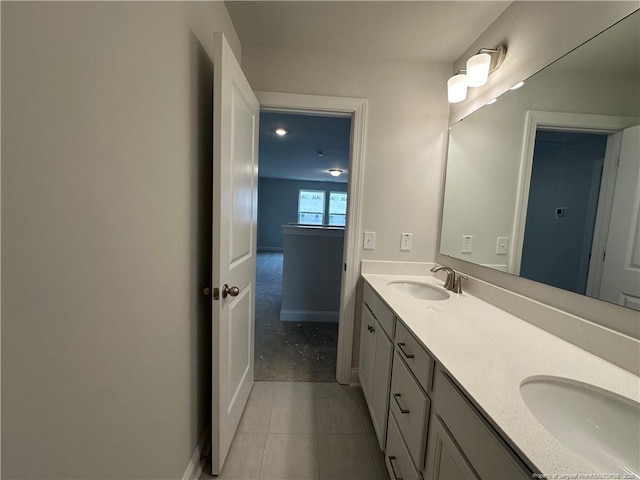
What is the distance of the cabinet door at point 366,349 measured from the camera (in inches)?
62.2

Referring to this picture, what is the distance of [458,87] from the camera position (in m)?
1.54

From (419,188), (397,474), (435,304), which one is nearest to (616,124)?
(435,304)

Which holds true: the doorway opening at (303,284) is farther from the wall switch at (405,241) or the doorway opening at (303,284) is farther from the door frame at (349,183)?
the wall switch at (405,241)

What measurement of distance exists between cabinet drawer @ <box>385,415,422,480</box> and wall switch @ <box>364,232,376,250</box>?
104 cm

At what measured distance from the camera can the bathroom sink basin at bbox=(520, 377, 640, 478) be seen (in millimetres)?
578

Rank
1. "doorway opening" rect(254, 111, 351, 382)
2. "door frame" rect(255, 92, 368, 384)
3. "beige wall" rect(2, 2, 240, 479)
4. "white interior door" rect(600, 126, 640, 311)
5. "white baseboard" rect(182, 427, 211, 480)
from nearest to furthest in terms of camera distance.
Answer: "beige wall" rect(2, 2, 240, 479), "white interior door" rect(600, 126, 640, 311), "white baseboard" rect(182, 427, 211, 480), "door frame" rect(255, 92, 368, 384), "doorway opening" rect(254, 111, 351, 382)

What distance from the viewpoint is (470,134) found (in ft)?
5.33

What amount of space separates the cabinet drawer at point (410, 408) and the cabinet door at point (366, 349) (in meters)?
0.36

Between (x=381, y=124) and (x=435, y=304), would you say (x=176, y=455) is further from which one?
(x=381, y=124)

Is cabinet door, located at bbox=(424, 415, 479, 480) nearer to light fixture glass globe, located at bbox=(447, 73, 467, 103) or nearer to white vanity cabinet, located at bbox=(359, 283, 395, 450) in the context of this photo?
white vanity cabinet, located at bbox=(359, 283, 395, 450)

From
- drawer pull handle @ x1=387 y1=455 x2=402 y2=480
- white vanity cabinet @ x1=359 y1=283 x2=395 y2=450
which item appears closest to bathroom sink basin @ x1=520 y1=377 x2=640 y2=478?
white vanity cabinet @ x1=359 y1=283 x2=395 y2=450

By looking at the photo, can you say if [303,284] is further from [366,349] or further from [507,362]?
[507,362]

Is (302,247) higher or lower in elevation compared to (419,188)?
lower

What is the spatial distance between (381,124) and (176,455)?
2133 millimetres
